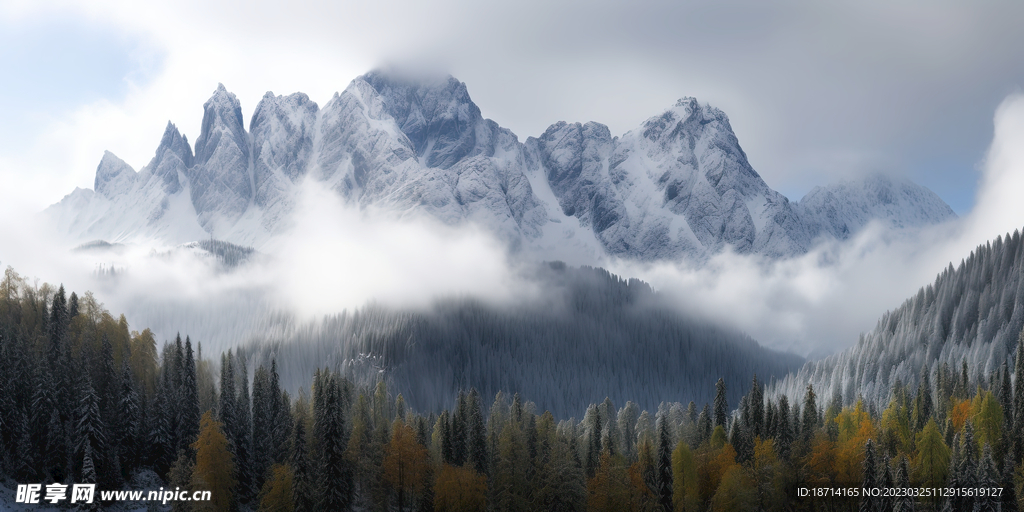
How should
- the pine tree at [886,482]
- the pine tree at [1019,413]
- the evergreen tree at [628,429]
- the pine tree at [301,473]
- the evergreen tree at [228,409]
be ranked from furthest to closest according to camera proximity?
the evergreen tree at [628,429] → the evergreen tree at [228,409] → the pine tree at [1019,413] → the pine tree at [301,473] → the pine tree at [886,482]

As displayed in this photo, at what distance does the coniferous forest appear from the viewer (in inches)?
3391

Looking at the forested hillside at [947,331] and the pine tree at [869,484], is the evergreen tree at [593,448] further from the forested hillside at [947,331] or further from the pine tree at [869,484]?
the forested hillside at [947,331]

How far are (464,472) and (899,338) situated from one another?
413 feet

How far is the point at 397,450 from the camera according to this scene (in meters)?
95.6

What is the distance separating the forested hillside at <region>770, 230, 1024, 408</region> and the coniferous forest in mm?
50452

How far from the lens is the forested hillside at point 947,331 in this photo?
160 meters

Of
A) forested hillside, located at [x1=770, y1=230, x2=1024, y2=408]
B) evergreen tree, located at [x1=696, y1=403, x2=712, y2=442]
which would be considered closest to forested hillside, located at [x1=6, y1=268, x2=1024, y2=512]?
evergreen tree, located at [x1=696, y1=403, x2=712, y2=442]

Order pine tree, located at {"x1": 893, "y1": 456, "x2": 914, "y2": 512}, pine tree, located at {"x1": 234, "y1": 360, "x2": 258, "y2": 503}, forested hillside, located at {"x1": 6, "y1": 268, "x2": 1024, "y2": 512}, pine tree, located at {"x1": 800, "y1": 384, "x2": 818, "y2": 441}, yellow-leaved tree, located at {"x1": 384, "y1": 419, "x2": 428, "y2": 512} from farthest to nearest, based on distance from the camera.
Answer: pine tree, located at {"x1": 800, "y1": 384, "x2": 818, "y2": 441} → pine tree, located at {"x1": 234, "y1": 360, "x2": 258, "y2": 503} → yellow-leaved tree, located at {"x1": 384, "y1": 419, "x2": 428, "y2": 512} → forested hillside, located at {"x1": 6, "y1": 268, "x2": 1024, "y2": 512} → pine tree, located at {"x1": 893, "y1": 456, "x2": 914, "y2": 512}

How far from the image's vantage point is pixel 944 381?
130125 mm

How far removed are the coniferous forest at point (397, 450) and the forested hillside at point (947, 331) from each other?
50.5m

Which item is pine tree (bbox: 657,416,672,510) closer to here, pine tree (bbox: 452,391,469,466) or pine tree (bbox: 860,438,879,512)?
pine tree (bbox: 860,438,879,512)

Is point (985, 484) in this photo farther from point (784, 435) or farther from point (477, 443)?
point (477, 443)

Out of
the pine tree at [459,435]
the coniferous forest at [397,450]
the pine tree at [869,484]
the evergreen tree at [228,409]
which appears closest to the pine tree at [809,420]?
the coniferous forest at [397,450]

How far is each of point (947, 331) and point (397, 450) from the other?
133127 millimetres
